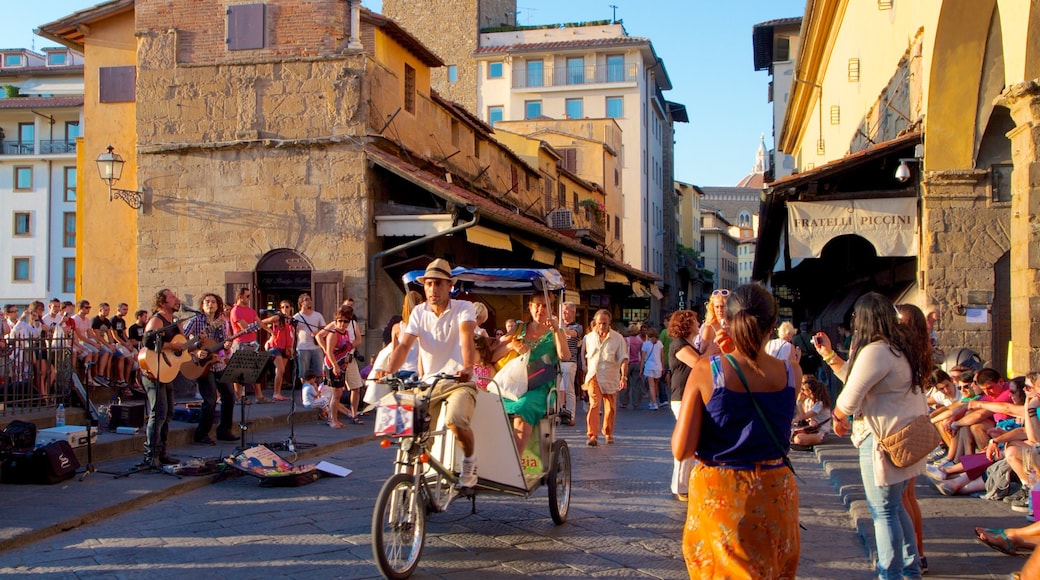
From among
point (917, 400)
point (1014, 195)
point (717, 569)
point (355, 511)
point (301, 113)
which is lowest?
point (355, 511)

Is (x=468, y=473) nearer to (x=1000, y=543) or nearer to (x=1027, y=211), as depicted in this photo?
(x=1000, y=543)

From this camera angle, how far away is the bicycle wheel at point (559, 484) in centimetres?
701

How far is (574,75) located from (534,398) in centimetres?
5333

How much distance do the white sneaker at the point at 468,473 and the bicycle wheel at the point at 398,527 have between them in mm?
354

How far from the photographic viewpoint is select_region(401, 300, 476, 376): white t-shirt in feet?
21.8

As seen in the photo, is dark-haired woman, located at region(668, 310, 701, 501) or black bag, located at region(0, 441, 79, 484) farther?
black bag, located at region(0, 441, 79, 484)

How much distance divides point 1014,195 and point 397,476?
261 inches

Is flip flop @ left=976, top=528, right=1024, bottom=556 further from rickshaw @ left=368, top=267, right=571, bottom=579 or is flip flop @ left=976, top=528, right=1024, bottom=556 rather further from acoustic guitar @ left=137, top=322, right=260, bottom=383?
acoustic guitar @ left=137, top=322, right=260, bottom=383

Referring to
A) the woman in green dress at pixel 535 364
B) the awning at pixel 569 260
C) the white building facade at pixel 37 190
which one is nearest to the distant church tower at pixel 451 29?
the white building facade at pixel 37 190

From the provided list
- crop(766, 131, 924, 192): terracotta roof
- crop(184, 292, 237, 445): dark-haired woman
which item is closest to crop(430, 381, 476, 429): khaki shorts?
crop(184, 292, 237, 445): dark-haired woman

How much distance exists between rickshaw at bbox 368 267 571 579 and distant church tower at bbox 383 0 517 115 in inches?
1987

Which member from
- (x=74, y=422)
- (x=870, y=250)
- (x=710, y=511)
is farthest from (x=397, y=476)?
(x=870, y=250)

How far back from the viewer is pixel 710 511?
150 inches

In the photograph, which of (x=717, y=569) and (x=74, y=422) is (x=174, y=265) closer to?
(x=74, y=422)
